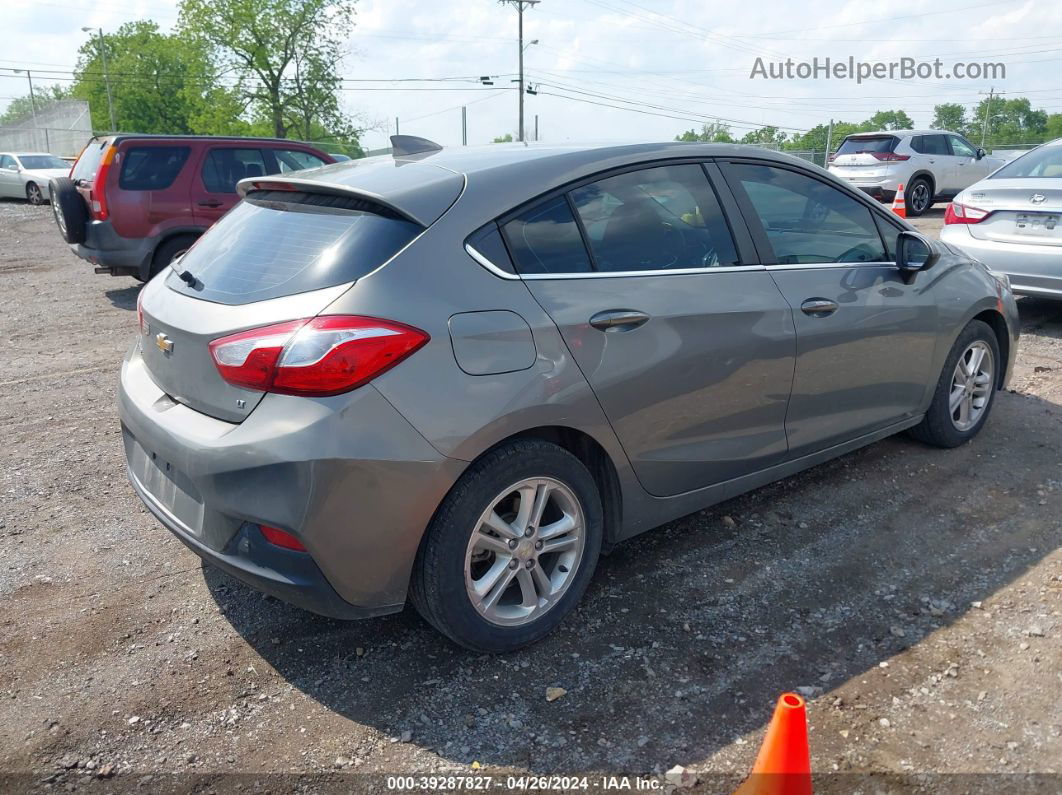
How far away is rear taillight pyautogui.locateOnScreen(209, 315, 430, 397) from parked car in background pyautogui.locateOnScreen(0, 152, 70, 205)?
24670 mm

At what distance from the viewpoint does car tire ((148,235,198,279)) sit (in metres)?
9.23

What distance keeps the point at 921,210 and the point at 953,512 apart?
50.3ft

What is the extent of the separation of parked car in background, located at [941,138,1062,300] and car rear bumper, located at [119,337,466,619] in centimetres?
628

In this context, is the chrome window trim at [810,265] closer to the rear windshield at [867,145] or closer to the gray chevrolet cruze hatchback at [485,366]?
the gray chevrolet cruze hatchback at [485,366]

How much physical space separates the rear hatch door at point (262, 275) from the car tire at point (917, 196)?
16384mm

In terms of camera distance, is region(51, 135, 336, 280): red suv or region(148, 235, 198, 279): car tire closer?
region(51, 135, 336, 280): red suv

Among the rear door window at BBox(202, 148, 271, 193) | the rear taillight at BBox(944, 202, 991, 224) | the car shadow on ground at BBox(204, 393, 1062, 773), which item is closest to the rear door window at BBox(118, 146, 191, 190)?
the rear door window at BBox(202, 148, 271, 193)

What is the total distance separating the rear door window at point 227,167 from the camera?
9.59 meters

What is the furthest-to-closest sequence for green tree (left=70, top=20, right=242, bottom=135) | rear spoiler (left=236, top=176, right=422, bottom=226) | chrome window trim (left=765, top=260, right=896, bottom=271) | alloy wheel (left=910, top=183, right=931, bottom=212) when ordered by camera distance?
green tree (left=70, top=20, right=242, bottom=135) → alloy wheel (left=910, top=183, right=931, bottom=212) → chrome window trim (left=765, top=260, right=896, bottom=271) → rear spoiler (left=236, top=176, right=422, bottom=226)

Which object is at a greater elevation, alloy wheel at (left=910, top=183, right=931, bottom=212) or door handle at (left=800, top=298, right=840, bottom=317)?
door handle at (left=800, top=298, right=840, bottom=317)

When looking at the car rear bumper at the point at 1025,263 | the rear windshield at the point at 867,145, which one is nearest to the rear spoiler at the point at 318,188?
the car rear bumper at the point at 1025,263

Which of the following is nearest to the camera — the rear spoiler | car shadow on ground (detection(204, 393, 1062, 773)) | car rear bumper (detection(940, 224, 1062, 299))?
car shadow on ground (detection(204, 393, 1062, 773))

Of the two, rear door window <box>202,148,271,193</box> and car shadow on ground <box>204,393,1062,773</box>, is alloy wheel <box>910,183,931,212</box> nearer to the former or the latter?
rear door window <box>202,148,271,193</box>

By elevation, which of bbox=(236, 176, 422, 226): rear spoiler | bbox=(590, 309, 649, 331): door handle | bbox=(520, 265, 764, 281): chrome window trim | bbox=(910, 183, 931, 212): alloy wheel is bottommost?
bbox=(910, 183, 931, 212): alloy wheel
